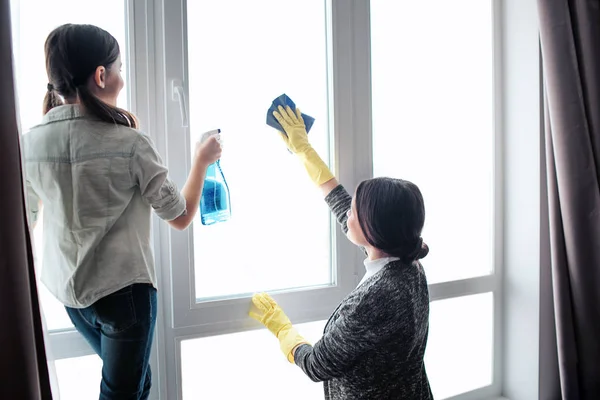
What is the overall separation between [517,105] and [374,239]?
3.34 ft

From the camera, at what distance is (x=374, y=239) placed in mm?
1165

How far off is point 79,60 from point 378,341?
0.91m

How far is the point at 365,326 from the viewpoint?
43.6 inches

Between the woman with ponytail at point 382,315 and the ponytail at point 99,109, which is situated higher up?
the ponytail at point 99,109

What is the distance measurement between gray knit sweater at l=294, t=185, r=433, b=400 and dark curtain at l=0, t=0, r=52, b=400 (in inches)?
24.6

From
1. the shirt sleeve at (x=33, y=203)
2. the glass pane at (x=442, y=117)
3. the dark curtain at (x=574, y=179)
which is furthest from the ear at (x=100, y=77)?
the dark curtain at (x=574, y=179)

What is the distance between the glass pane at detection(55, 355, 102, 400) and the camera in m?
1.32

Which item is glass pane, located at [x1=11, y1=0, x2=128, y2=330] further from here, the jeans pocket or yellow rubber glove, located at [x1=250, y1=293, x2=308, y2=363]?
yellow rubber glove, located at [x1=250, y1=293, x2=308, y2=363]

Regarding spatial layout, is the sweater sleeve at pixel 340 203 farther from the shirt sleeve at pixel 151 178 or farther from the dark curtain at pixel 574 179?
the dark curtain at pixel 574 179

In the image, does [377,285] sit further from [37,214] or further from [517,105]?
Result: [517,105]

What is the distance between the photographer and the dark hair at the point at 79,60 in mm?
963

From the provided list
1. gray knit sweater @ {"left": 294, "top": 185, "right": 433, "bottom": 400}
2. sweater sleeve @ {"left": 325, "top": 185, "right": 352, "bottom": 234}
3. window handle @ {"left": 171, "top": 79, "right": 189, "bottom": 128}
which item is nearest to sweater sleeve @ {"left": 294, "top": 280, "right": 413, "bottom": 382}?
gray knit sweater @ {"left": 294, "top": 185, "right": 433, "bottom": 400}

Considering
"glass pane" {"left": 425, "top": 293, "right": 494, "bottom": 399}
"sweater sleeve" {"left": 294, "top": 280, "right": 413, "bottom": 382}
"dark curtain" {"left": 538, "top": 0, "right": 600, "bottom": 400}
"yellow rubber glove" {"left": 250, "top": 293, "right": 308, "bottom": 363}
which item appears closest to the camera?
"sweater sleeve" {"left": 294, "top": 280, "right": 413, "bottom": 382}

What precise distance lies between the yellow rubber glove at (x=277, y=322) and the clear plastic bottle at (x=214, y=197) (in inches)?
10.9
